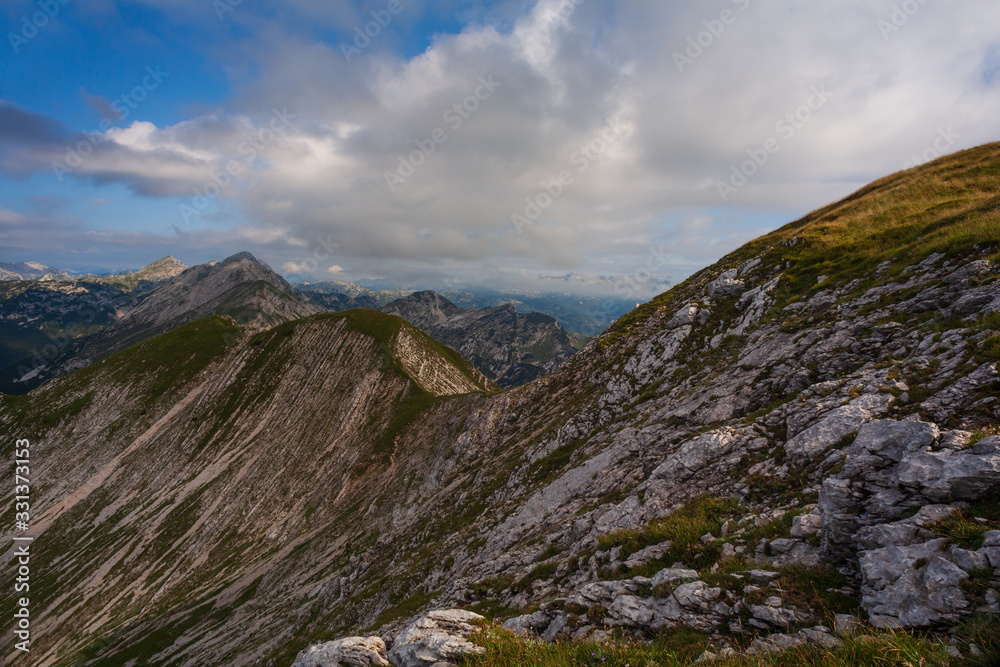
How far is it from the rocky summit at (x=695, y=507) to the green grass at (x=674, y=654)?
73mm

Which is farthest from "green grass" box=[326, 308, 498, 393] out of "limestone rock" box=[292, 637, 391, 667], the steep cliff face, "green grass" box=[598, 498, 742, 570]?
"green grass" box=[598, 498, 742, 570]

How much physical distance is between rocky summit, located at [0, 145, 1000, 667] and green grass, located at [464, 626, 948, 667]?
73 millimetres

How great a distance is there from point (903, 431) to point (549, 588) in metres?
12.7

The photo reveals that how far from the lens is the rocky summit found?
7.67m

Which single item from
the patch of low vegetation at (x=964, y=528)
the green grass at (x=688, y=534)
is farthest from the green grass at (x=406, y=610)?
the patch of low vegetation at (x=964, y=528)

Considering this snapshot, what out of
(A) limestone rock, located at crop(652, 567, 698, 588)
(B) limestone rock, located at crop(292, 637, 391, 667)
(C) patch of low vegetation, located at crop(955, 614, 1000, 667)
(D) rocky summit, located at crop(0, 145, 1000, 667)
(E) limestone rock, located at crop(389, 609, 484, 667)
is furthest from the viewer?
(B) limestone rock, located at crop(292, 637, 391, 667)

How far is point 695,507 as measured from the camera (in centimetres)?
1362

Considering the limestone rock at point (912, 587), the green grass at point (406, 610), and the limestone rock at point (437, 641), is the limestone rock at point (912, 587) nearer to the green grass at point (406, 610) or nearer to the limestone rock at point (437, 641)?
the limestone rock at point (437, 641)

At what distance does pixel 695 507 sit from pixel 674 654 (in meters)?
7.33

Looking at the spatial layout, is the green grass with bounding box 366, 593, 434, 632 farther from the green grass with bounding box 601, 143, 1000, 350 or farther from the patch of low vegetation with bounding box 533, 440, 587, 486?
the green grass with bounding box 601, 143, 1000, 350

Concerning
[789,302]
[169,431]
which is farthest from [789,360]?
[169,431]

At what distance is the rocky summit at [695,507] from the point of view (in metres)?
7.67

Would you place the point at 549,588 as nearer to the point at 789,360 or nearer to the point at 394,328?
the point at 789,360

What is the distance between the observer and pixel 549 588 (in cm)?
1464
